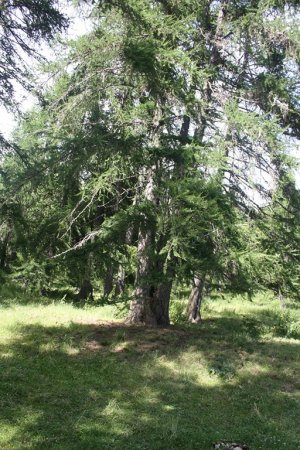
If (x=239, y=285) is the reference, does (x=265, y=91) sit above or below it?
above

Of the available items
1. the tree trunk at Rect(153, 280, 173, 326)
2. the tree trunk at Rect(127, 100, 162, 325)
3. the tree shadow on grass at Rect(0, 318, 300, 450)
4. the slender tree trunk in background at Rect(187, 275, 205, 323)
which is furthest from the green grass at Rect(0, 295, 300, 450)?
the slender tree trunk in background at Rect(187, 275, 205, 323)

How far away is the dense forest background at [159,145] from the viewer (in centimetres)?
949

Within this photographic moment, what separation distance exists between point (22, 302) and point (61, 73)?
27.0 feet

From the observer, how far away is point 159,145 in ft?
37.2

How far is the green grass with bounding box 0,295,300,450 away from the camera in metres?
6.82

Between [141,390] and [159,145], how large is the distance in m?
5.78

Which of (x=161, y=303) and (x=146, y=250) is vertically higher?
(x=146, y=250)

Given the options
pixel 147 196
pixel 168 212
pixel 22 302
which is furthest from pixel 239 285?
pixel 22 302

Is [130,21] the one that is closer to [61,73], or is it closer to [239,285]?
[61,73]

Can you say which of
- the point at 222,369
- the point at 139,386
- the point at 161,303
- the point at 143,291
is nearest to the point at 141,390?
the point at 139,386

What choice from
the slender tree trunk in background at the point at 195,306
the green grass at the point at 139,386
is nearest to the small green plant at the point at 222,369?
the green grass at the point at 139,386

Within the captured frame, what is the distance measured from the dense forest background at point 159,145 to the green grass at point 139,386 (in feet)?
4.56

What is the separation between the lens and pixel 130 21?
10930 mm

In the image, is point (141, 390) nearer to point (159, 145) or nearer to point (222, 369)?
point (222, 369)
